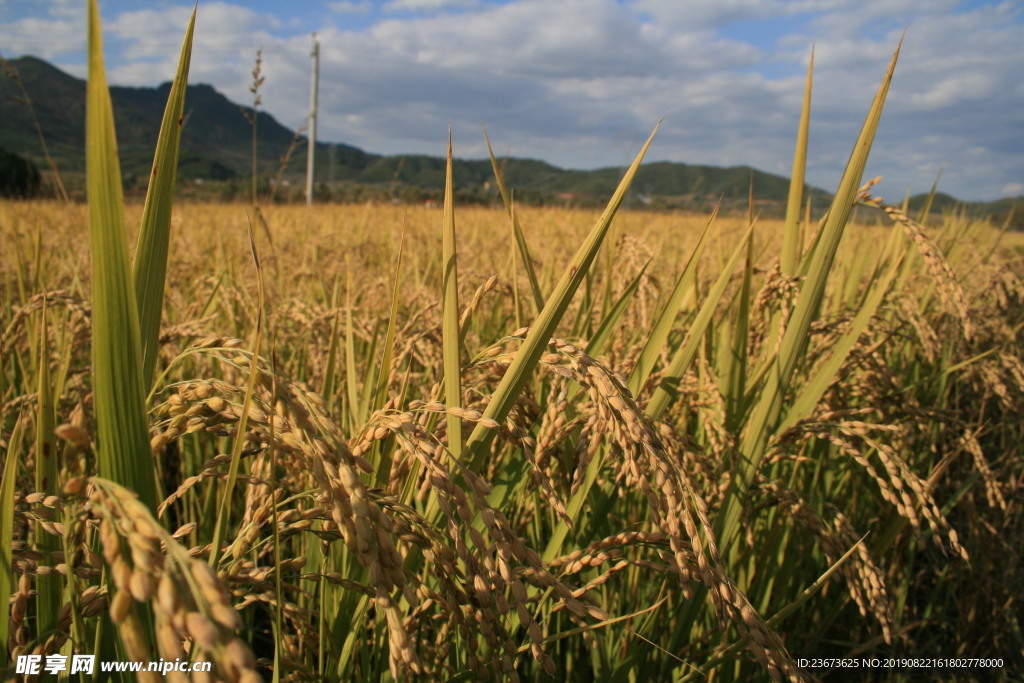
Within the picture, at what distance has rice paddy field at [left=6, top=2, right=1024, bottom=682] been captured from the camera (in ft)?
1.85

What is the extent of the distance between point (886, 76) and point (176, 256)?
4.18m

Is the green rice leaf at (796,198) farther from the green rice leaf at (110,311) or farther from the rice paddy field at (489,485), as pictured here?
the green rice leaf at (110,311)

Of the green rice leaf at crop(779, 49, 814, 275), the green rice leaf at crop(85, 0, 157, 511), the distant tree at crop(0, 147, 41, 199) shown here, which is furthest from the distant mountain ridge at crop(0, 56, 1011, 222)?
the distant tree at crop(0, 147, 41, 199)

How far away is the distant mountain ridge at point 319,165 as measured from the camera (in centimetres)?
495

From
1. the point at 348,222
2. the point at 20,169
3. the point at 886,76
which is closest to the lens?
the point at 886,76

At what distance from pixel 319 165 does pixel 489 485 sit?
22.5 metres

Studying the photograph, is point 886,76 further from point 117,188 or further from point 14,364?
point 14,364

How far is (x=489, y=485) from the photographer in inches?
36.7

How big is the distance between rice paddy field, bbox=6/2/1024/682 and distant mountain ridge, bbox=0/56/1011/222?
0.42 meters

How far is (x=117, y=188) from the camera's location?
22.3 inches

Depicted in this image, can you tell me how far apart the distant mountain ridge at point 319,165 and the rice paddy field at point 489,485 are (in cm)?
42

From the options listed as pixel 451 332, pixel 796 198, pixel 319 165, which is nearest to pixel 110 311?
pixel 451 332

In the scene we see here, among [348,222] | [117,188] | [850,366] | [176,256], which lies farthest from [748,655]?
[348,222]

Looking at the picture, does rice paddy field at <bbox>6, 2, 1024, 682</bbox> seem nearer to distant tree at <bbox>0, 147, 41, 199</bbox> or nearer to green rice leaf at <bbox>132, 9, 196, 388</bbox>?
green rice leaf at <bbox>132, 9, 196, 388</bbox>
